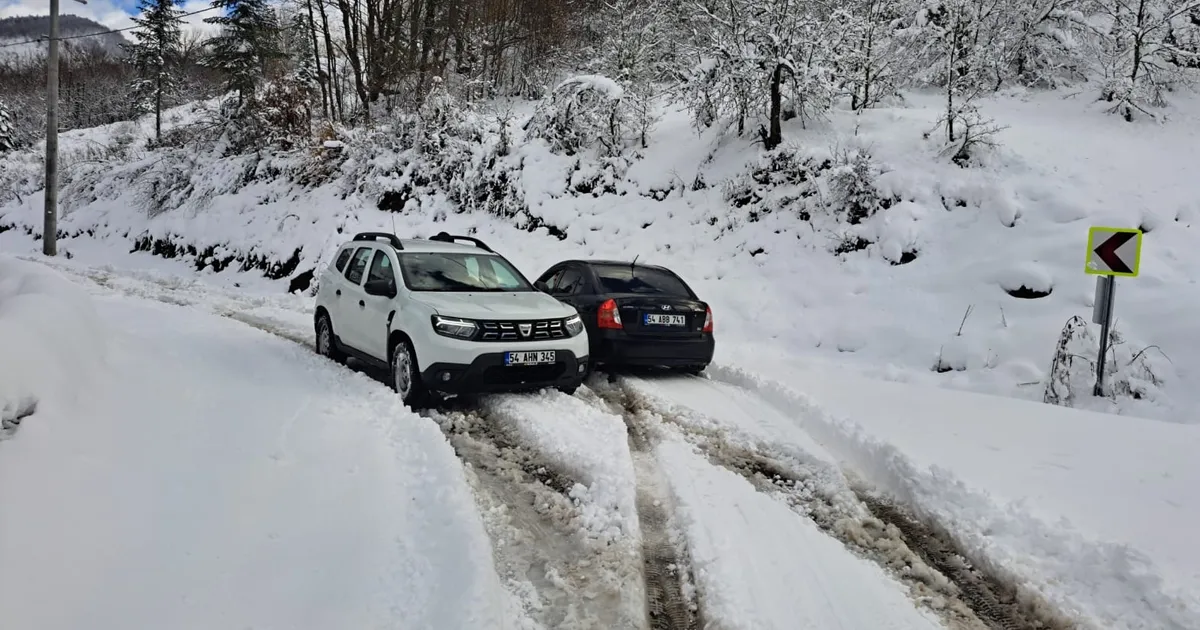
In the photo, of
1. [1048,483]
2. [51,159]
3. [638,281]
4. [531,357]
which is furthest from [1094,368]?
[51,159]

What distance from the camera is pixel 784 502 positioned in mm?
4641

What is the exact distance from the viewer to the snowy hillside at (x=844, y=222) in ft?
28.9

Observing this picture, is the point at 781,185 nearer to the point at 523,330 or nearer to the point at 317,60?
the point at 523,330

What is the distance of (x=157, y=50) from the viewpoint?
40188mm

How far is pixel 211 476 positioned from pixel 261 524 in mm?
757

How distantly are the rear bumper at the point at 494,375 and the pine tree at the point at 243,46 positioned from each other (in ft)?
69.7

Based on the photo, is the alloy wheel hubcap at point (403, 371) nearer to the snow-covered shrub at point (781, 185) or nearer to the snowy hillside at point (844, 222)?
the snowy hillside at point (844, 222)

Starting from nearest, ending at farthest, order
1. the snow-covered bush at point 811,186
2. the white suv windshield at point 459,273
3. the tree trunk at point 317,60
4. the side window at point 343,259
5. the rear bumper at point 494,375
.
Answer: the rear bumper at point 494,375 → the white suv windshield at point 459,273 → the side window at point 343,259 → the snow-covered bush at point 811,186 → the tree trunk at point 317,60

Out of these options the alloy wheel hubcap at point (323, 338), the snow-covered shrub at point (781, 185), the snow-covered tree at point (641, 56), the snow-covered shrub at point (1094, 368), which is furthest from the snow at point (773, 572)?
the snow-covered tree at point (641, 56)

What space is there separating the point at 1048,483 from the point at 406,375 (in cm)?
537

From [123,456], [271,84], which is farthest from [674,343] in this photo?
[271,84]

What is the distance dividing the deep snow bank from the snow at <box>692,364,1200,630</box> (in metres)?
5.32

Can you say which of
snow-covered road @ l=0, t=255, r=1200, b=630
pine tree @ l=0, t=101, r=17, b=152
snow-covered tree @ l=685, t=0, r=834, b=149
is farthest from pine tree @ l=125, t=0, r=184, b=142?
snow-covered road @ l=0, t=255, r=1200, b=630

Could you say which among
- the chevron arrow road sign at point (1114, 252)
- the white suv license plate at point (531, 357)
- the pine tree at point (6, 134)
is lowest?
the white suv license plate at point (531, 357)
